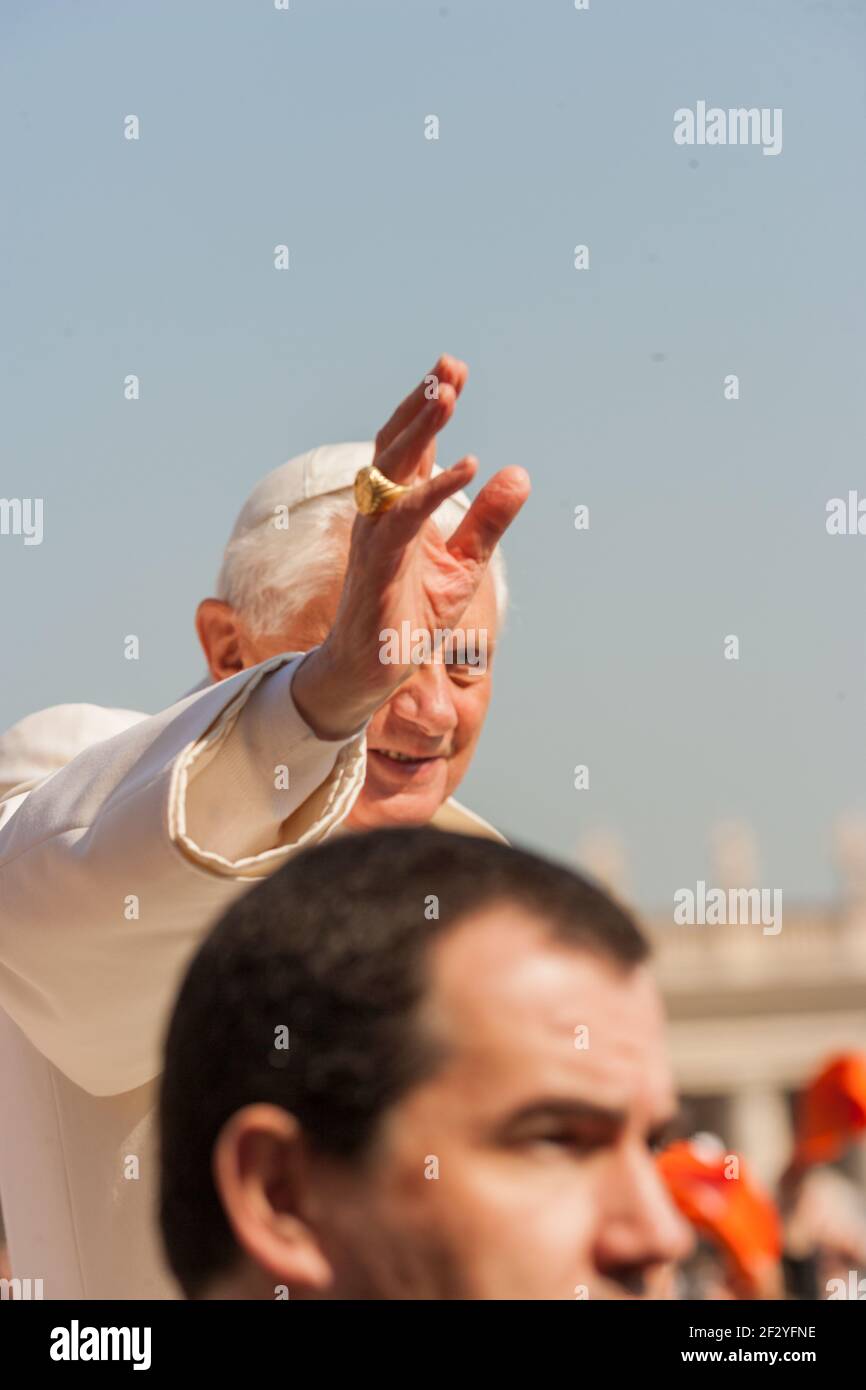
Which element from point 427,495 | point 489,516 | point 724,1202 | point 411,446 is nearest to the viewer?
point 427,495

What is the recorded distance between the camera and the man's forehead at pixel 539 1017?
59.7 inches

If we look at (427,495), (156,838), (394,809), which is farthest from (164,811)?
(394,809)

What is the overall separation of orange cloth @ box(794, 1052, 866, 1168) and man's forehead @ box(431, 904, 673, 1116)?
1.68 m

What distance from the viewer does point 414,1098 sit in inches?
59.2

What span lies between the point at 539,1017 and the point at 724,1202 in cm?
172

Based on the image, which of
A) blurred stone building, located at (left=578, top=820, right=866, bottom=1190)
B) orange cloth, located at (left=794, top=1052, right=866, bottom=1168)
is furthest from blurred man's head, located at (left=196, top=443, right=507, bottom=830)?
blurred stone building, located at (left=578, top=820, right=866, bottom=1190)

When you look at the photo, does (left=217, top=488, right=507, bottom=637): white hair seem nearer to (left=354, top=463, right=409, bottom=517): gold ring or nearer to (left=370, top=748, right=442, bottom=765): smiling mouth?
(left=370, top=748, right=442, bottom=765): smiling mouth

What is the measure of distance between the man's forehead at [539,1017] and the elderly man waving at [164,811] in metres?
0.76

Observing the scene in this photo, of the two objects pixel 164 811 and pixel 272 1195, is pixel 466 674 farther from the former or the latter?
pixel 272 1195

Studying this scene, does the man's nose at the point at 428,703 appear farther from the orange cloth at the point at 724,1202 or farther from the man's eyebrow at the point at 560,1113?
the man's eyebrow at the point at 560,1113

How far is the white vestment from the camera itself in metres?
2.56

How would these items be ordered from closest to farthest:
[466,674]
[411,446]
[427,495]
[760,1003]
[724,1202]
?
[427,495], [411,446], [724,1202], [466,674], [760,1003]
